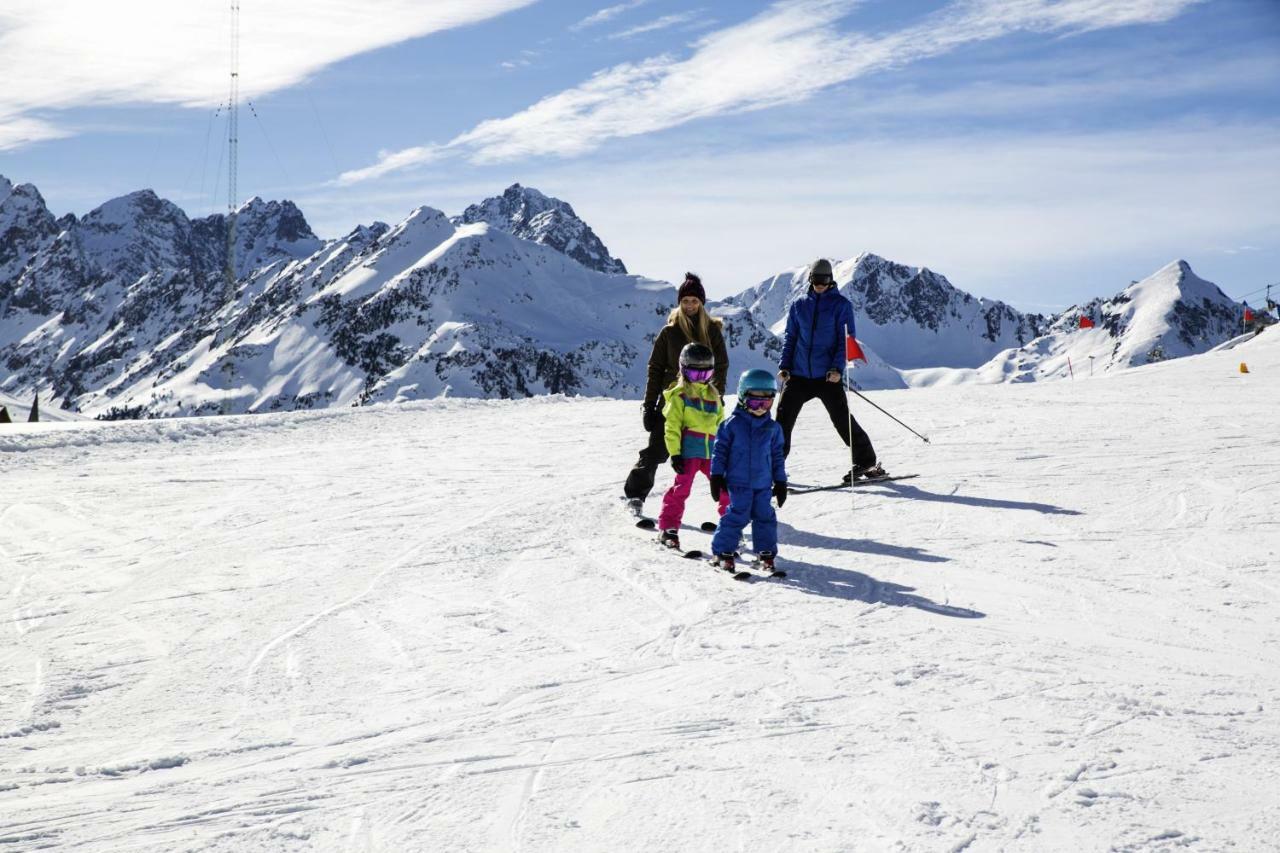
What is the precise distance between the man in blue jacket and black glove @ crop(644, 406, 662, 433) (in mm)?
A: 1425

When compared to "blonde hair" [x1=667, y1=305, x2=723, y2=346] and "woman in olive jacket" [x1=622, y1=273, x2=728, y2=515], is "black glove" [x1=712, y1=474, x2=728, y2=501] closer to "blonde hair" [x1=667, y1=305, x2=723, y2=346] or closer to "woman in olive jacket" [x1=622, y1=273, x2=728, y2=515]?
"woman in olive jacket" [x1=622, y1=273, x2=728, y2=515]

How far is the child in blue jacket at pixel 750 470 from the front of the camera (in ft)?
23.2

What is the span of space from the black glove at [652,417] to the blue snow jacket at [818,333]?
1624 mm

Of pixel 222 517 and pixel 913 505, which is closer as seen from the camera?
pixel 913 505

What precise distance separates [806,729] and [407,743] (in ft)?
5.59

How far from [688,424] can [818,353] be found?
239 cm

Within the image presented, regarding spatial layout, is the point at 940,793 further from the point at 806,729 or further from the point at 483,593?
the point at 483,593

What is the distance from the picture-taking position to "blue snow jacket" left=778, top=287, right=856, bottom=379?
969 centimetres

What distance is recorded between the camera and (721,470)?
7117 millimetres

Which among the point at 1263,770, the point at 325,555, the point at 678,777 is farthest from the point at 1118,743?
the point at 325,555

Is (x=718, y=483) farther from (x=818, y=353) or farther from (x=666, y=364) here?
(x=818, y=353)

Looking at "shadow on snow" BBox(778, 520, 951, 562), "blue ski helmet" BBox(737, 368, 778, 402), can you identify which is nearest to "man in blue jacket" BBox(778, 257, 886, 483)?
"shadow on snow" BBox(778, 520, 951, 562)

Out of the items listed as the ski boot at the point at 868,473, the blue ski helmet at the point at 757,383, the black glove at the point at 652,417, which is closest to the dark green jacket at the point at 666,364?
the black glove at the point at 652,417

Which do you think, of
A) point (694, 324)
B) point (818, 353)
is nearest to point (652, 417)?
point (694, 324)
